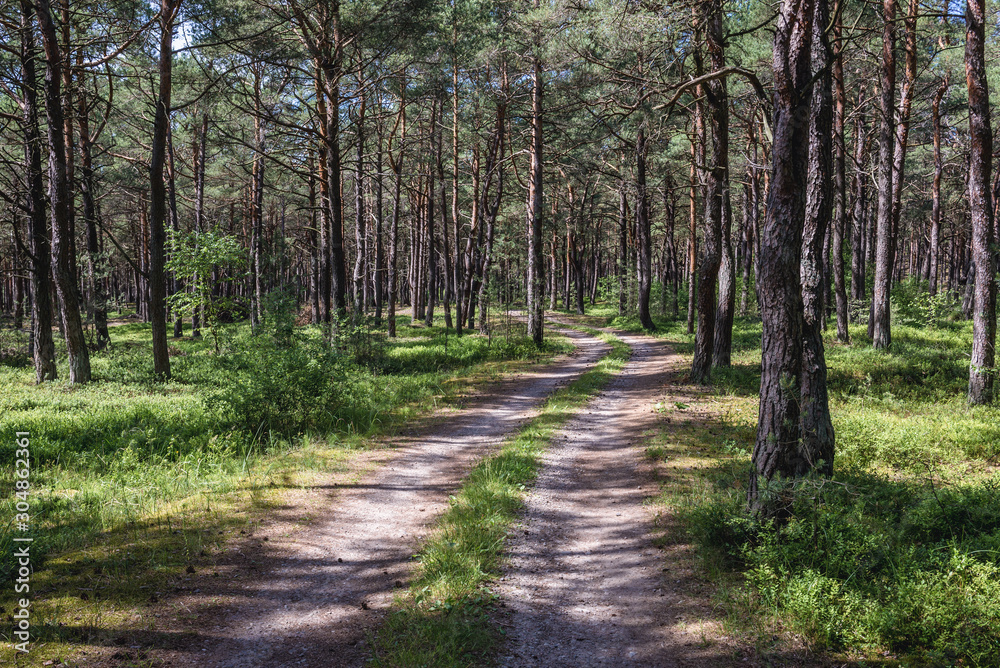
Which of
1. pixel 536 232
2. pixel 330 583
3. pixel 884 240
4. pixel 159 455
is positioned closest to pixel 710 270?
pixel 884 240

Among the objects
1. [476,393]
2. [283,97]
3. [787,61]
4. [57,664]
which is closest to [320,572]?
[57,664]

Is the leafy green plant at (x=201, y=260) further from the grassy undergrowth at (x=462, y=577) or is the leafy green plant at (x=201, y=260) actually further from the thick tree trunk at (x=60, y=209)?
the grassy undergrowth at (x=462, y=577)

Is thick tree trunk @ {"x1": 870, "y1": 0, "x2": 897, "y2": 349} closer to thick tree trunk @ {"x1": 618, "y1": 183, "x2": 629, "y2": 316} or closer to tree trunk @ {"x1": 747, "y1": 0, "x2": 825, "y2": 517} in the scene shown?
tree trunk @ {"x1": 747, "y1": 0, "x2": 825, "y2": 517}

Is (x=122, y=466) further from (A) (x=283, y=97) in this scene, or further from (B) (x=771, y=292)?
(A) (x=283, y=97)

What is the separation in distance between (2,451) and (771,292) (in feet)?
30.7

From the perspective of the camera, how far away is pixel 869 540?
13.9 ft

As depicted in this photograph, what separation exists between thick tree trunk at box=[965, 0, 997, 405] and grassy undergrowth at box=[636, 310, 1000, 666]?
1.15m

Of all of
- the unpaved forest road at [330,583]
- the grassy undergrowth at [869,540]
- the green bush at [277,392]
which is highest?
the green bush at [277,392]

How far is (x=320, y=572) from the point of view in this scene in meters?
4.77

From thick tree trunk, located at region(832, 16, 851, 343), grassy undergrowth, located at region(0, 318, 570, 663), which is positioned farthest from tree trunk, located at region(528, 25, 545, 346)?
thick tree trunk, located at region(832, 16, 851, 343)

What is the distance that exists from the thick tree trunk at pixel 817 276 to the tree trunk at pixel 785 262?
181mm

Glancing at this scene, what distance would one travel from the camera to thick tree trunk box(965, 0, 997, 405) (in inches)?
360

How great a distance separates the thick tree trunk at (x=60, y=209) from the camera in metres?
10.7

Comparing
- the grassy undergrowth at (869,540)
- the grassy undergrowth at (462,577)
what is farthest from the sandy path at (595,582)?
the grassy undergrowth at (869,540)
